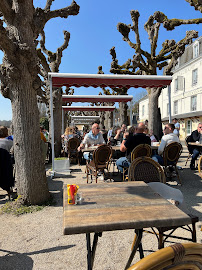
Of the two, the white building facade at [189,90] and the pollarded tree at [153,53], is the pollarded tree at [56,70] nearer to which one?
the pollarded tree at [153,53]

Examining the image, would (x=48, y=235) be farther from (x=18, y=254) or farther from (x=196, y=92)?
(x=196, y=92)

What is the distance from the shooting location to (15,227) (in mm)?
3203

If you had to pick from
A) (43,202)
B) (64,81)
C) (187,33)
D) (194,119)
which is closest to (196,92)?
(194,119)

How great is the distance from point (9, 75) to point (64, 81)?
9.63 feet

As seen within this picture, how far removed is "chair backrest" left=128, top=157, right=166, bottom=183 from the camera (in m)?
2.96

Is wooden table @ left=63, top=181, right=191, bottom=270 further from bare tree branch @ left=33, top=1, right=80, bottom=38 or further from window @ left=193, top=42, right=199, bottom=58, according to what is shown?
window @ left=193, top=42, right=199, bottom=58

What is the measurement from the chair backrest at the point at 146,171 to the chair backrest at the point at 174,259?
6.66 ft

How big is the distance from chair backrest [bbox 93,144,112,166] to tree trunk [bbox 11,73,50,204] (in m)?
1.50

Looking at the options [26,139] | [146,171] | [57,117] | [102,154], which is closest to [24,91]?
[26,139]

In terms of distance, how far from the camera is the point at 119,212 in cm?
171

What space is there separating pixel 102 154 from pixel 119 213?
11.3ft

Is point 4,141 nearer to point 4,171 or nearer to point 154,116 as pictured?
point 4,171

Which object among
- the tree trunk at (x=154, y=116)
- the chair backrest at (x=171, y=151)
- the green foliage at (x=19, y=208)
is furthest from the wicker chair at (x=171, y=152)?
the tree trunk at (x=154, y=116)

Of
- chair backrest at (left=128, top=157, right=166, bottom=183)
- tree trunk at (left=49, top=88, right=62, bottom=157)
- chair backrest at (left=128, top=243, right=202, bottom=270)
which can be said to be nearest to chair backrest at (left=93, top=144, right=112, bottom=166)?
chair backrest at (left=128, top=157, right=166, bottom=183)
